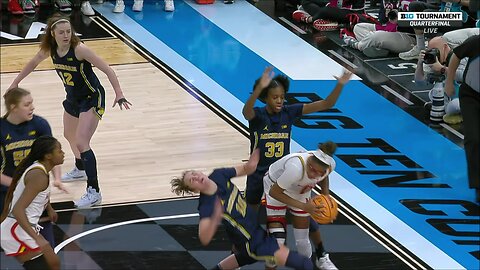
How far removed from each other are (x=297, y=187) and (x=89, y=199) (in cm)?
275

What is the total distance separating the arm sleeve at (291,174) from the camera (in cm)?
980

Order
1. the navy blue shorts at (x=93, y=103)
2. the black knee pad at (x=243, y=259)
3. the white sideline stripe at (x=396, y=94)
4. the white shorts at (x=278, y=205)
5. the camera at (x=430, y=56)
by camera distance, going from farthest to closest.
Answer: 1. the white sideline stripe at (x=396, y=94)
2. the camera at (x=430, y=56)
3. the navy blue shorts at (x=93, y=103)
4. the white shorts at (x=278, y=205)
5. the black knee pad at (x=243, y=259)

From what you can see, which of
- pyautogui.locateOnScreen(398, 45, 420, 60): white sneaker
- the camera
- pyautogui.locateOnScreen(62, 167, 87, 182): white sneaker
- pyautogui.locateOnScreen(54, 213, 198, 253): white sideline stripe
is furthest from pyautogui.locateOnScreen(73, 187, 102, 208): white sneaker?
pyautogui.locateOnScreen(398, 45, 420, 60): white sneaker

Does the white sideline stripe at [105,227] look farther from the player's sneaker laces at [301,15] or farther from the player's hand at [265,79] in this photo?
the player's sneaker laces at [301,15]

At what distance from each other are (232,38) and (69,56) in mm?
5830

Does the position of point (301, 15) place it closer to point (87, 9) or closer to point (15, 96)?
point (87, 9)

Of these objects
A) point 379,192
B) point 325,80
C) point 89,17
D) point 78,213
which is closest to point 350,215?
point 379,192

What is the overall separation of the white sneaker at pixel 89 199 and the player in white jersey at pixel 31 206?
2432 millimetres

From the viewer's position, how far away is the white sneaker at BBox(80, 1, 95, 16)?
1789 centimetres

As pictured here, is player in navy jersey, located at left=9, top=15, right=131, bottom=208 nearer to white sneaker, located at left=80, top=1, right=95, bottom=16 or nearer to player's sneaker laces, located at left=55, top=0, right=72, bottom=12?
white sneaker, located at left=80, top=1, right=95, bottom=16

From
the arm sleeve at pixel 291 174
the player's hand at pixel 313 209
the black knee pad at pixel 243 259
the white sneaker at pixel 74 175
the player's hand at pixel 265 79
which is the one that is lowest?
the white sneaker at pixel 74 175

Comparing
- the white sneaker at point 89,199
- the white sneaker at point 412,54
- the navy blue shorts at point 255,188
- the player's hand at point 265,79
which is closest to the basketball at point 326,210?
the navy blue shorts at point 255,188

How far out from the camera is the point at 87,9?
17.9 metres

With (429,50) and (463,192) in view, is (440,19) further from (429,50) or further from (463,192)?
(463,192)
